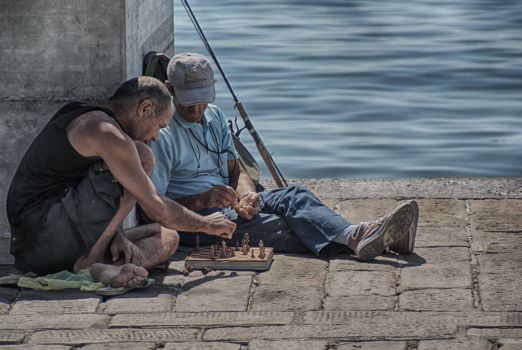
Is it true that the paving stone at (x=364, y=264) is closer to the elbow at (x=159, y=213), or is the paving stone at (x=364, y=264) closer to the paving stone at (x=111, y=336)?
the elbow at (x=159, y=213)

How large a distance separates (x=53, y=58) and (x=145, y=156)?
749 mm

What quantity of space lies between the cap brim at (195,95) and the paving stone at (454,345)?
1.90 meters

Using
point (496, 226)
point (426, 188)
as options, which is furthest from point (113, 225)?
point (426, 188)

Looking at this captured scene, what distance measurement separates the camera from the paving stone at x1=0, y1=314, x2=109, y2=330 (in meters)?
5.86

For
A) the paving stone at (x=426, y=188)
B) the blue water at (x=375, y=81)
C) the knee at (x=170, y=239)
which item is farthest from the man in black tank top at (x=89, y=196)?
the blue water at (x=375, y=81)

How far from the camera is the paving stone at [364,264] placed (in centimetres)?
667

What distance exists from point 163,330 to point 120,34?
5.39 feet

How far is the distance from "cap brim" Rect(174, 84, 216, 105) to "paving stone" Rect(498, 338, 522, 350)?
205 centimetres

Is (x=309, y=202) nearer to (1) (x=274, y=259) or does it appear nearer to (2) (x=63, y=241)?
(1) (x=274, y=259)

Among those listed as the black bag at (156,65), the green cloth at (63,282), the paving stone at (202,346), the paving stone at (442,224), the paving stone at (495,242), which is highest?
the black bag at (156,65)

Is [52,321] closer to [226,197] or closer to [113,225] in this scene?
[113,225]

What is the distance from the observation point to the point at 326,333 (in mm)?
5676

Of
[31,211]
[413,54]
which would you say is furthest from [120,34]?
[413,54]

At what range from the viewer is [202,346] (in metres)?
5.55
